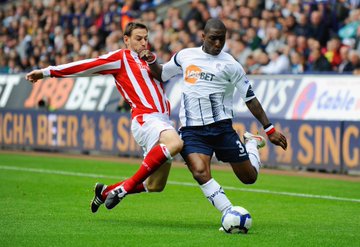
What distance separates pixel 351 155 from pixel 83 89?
928 centimetres

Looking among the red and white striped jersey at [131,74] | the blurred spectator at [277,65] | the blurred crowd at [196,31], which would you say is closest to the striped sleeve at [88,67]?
the red and white striped jersey at [131,74]

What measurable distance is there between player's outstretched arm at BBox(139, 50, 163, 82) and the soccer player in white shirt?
0.01m

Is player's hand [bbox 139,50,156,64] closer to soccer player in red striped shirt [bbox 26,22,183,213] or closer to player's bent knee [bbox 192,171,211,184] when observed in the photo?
soccer player in red striped shirt [bbox 26,22,183,213]

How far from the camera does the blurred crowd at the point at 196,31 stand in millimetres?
19891

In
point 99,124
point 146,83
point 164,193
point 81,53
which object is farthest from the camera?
point 81,53

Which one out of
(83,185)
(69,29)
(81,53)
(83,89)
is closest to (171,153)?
(83,185)

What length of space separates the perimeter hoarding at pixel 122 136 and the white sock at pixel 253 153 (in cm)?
490

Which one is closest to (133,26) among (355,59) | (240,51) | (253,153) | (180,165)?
(253,153)

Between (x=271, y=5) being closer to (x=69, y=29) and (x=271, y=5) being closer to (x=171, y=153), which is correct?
(x=69, y=29)

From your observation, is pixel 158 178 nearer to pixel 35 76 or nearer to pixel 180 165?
pixel 35 76

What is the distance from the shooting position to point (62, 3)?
3006cm

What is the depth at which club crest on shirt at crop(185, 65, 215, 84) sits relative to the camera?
31.7 ft

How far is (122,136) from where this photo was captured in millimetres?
21422

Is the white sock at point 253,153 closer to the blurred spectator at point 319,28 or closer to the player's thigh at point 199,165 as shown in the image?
the player's thigh at point 199,165
